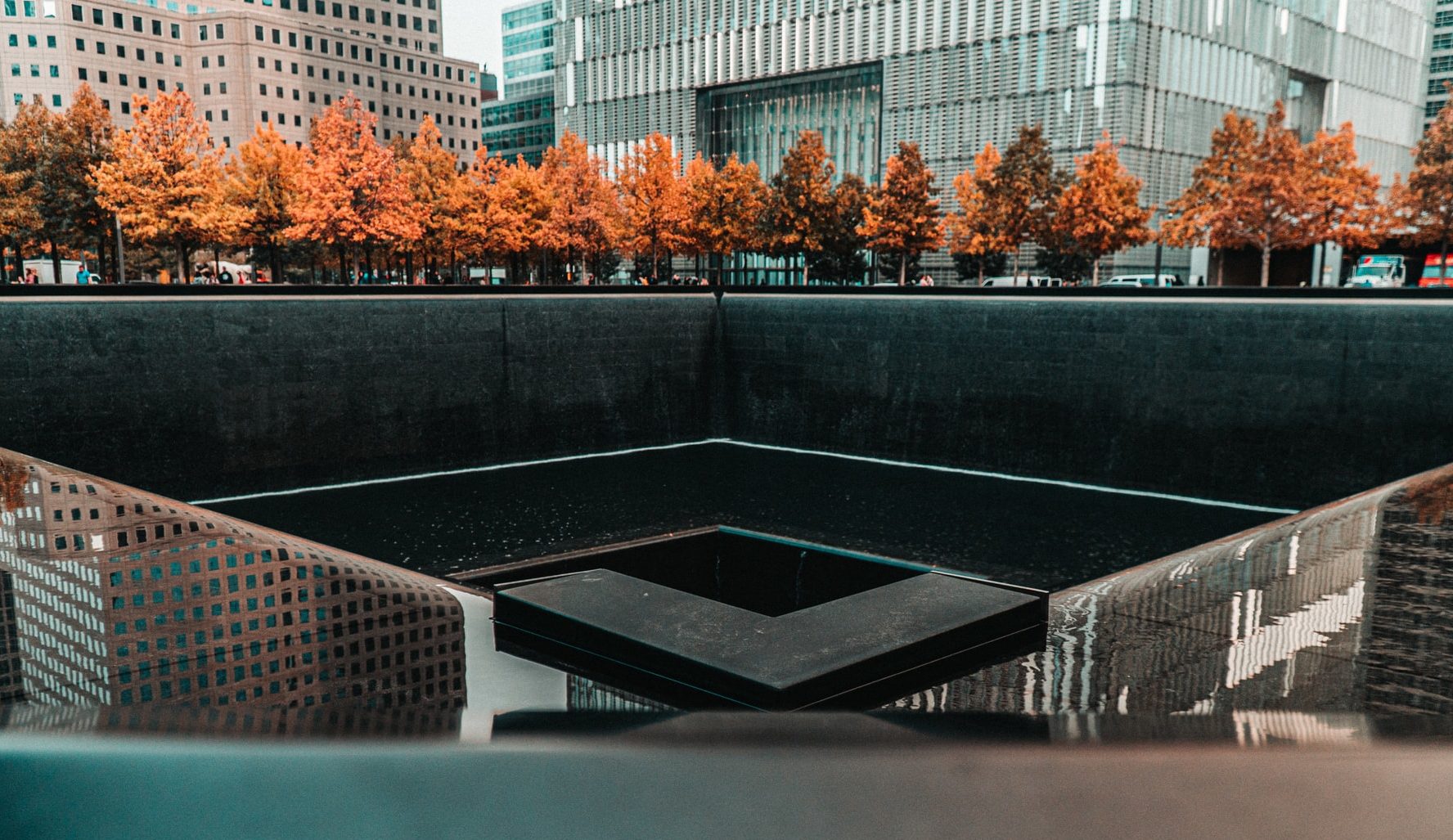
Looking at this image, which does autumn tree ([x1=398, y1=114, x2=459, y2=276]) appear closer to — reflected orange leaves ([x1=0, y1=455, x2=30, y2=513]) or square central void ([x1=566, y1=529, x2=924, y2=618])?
square central void ([x1=566, y1=529, x2=924, y2=618])

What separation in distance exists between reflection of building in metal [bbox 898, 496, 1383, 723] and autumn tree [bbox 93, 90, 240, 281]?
95.4 ft

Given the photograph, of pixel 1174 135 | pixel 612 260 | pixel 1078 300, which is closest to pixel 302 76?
pixel 612 260

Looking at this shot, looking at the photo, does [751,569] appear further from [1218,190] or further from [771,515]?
[1218,190]

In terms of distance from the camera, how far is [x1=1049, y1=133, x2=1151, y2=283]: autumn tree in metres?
34.3

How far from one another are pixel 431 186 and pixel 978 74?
2381cm

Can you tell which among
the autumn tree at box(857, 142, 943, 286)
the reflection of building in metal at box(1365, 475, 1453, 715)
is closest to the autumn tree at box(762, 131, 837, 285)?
the autumn tree at box(857, 142, 943, 286)

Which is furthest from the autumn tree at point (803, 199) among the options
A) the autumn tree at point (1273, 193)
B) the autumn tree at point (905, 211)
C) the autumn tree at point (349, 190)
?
the autumn tree at point (1273, 193)

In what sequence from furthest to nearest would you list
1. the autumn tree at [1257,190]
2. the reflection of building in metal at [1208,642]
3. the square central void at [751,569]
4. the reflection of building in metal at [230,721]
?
the autumn tree at [1257,190] < the square central void at [751,569] < the reflection of building in metal at [1208,642] < the reflection of building in metal at [230,721]

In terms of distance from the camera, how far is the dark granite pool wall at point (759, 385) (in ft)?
40.5

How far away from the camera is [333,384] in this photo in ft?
47.0

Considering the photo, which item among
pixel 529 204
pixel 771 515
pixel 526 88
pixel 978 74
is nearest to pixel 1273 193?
pixel 978 74

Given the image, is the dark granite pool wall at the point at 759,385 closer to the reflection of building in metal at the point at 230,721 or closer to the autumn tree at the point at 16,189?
the reflection of building in metal at the point at 230,721

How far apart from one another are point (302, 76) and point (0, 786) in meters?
85.2

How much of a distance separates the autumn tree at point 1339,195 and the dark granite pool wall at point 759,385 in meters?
19.8
